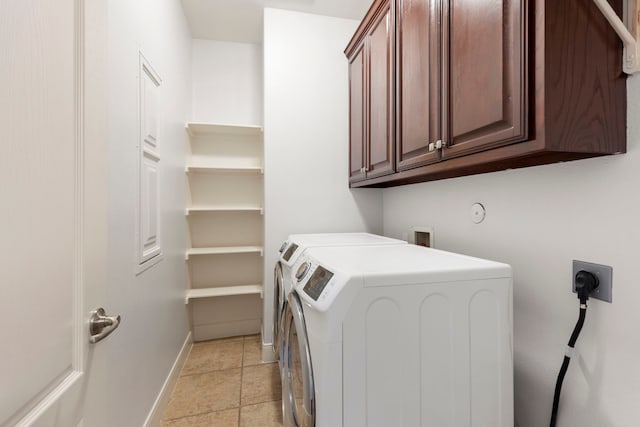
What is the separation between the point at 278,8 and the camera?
227 cm

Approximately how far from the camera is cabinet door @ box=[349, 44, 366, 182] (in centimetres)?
207

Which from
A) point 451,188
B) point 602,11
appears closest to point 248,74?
point 451,188

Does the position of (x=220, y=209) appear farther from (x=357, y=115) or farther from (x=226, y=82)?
(x=357, y=115)

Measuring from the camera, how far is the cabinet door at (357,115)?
207cm

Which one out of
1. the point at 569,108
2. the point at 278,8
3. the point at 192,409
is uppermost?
the point at 278,8

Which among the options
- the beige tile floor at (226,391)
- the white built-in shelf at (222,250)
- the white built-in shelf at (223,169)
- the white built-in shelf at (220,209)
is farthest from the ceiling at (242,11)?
the beige tile floor at (226,391)

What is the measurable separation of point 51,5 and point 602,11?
1.28 m

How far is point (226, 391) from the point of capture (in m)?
1.93

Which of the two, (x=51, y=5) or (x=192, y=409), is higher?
(x=51, y=5)

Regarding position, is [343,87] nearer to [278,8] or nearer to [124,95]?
[278,8]

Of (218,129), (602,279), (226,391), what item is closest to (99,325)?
(602,279)

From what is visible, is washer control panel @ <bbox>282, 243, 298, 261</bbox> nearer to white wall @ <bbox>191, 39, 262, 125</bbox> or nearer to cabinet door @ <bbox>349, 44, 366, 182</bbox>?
cabinet door @ <bbox>349, 44, 366, 182</bbox>

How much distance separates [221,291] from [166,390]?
87 centimetres

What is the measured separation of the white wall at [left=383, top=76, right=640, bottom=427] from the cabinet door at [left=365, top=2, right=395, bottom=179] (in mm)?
540
